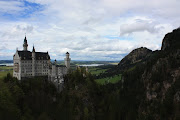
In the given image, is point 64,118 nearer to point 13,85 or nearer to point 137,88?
point 13,85

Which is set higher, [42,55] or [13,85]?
[42,55]

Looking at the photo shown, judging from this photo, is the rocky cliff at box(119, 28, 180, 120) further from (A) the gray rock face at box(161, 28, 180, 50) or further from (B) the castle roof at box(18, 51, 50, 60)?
(B) the castle roof at box(18, 51, 50, 60)

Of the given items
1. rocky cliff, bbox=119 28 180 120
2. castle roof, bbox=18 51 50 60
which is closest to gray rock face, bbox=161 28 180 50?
rocky cliff, bbox=119 28 180 120

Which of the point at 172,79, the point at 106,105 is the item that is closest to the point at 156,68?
the point at 172,79

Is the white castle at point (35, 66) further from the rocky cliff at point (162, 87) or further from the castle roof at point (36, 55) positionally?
the rocky cliff at point (162, 87)

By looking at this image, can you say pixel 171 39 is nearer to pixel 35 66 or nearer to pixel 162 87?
pixel 162 87

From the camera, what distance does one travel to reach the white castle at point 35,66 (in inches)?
3447

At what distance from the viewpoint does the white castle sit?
287ft

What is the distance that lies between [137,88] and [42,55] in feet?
297

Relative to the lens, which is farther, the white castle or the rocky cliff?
the rocky cliff

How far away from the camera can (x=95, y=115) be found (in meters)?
96.6

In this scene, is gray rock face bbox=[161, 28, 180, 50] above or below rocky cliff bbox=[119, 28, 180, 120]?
above

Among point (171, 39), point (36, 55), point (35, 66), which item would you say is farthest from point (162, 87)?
point (36, 55)

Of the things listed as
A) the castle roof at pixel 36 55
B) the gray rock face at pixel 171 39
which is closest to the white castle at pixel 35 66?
the castle roof at pixel 36 55
